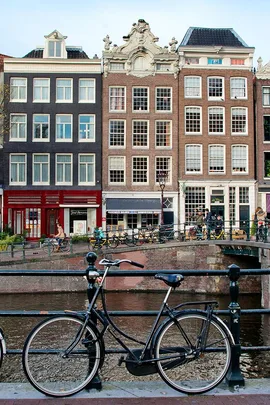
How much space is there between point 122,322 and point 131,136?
850 inches

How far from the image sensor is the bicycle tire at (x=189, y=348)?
12.6 ft

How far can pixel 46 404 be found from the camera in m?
3.58

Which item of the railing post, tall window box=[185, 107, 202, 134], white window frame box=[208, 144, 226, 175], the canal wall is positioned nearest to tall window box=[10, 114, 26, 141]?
tall window box=[185, 107, 202, 134]

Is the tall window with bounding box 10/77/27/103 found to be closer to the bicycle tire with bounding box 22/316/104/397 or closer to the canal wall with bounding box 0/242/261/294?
the canal wall with bounding box 0/242/261/294

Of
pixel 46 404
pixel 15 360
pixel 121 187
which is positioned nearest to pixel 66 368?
pixel 46 404

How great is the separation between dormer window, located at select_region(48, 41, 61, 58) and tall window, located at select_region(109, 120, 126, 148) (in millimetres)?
6729

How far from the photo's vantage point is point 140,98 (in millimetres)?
34250

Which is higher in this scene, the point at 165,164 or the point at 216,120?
the point at 216,120

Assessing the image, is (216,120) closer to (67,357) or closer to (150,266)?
(150,266)

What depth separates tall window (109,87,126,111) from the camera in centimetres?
3406

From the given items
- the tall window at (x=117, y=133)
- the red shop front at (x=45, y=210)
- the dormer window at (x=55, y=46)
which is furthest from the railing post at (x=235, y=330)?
the dormer window at (x=55, y=46)

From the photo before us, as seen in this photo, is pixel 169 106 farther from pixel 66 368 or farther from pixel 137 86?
pixel 66 368

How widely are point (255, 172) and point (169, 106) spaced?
8.33 m

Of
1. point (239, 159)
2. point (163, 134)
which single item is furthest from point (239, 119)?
point (163, 134)
